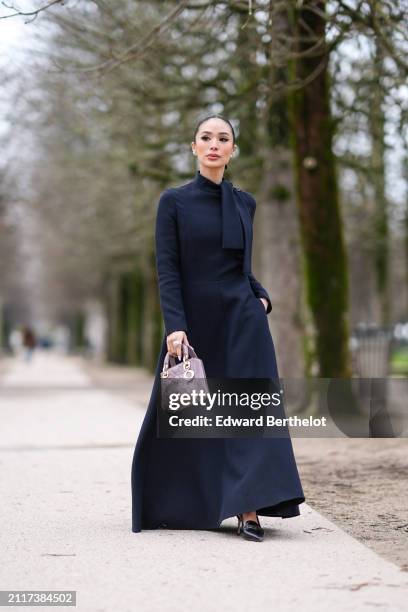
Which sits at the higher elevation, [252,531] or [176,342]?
[176,342]

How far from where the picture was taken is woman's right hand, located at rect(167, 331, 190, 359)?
201 inches

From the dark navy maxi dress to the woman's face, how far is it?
12 cm

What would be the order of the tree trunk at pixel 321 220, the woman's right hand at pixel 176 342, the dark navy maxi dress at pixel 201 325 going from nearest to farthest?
the woman's right hand at pixel 176 342 → the dark navy maxi dress at pixel 201 325 → the tree trunk at pixel 321 220

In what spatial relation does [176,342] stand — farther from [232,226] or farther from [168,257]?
[232,226]

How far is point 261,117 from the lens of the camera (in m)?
12.6

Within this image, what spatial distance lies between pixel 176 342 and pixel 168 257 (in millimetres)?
463

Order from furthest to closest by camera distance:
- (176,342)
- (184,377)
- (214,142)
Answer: (214,142)
(176,342)
(184,377)

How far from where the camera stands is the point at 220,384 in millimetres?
5328

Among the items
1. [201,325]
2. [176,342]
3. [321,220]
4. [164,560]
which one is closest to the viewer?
[164,560]

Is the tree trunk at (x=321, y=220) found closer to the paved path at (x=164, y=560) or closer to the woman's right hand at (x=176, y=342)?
the paved path at (x=164, y=560)

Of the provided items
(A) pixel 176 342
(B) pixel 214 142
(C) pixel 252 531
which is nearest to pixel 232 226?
(B) pixel 214 142

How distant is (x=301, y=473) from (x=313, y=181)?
4.80 metres

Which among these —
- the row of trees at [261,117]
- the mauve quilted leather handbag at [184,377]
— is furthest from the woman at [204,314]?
the row of trees at [261,117]

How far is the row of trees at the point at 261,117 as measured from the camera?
10078 millimetres
